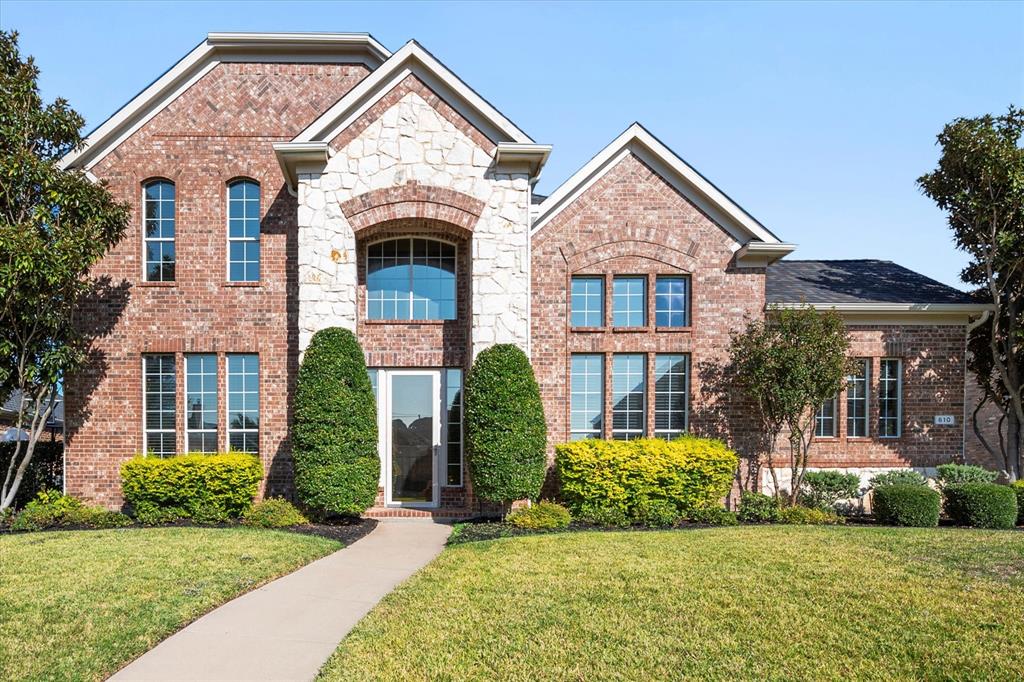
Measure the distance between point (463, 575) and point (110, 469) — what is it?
28.9 feet

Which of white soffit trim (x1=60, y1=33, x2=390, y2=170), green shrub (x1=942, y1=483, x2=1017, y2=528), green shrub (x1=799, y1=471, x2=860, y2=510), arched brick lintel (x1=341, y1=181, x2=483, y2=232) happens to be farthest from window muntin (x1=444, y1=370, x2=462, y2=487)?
green shrub (x1=942, y1=483, x2=1017, y2=528)

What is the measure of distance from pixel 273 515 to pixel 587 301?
7.27 meters

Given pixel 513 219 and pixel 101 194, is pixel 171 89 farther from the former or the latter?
pixel 513 219

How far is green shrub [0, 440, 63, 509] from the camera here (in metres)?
12.9

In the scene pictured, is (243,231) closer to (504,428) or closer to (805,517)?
(504,428)

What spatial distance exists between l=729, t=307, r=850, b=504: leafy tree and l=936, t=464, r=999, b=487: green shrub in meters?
2.67

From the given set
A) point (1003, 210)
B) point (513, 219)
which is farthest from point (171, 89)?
point (1003, 210)

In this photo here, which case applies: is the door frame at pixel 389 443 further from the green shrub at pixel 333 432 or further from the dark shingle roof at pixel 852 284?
the dark shingle roof at pixel 852 284

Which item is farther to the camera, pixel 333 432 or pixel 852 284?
pixel 852 284

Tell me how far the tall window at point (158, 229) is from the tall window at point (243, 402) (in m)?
2.24

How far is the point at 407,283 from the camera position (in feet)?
44.4

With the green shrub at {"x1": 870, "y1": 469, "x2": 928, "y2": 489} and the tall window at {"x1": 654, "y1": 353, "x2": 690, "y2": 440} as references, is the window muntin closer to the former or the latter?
the tall window at {"x1": 654, "y1": 353, "x2": 690, "y2": 440}

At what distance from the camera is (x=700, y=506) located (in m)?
12.3

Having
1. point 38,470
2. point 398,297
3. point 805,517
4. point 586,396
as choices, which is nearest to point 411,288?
point 398,297
